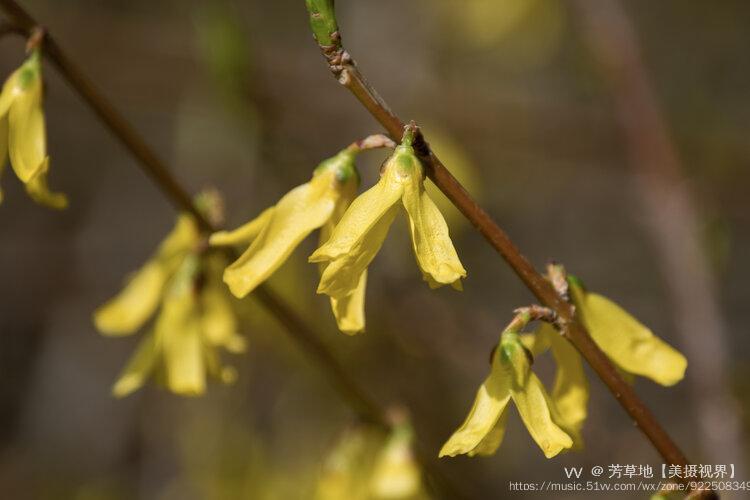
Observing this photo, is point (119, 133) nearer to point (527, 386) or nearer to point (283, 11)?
point (527, 386)

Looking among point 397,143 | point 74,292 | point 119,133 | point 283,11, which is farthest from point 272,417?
point 283,11

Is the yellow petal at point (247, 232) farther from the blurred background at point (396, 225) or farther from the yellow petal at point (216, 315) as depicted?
the blurred background at point (396, 225)

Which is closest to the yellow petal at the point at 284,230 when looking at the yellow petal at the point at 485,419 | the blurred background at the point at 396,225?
the yellow petal at the point at 485,419

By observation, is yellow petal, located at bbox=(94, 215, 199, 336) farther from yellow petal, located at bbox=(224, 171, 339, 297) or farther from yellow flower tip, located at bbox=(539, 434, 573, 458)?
yellow flower tip, located at bbox=(539, 434, 573, 458)

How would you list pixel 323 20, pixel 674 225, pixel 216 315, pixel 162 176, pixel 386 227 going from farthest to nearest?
pixel 674 225 < pixel 216 315 < pixel 162 176 < pixel 386 227 < pixel 323 20

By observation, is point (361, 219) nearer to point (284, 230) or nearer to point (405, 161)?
point (405, 161)

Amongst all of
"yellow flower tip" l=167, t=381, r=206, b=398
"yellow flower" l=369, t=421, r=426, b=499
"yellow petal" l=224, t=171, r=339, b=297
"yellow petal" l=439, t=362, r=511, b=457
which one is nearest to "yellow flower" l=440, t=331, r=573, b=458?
"yellow petal" l=439, t=362, r=511, b=457

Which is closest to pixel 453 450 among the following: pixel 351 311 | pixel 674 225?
pixel 351 311
